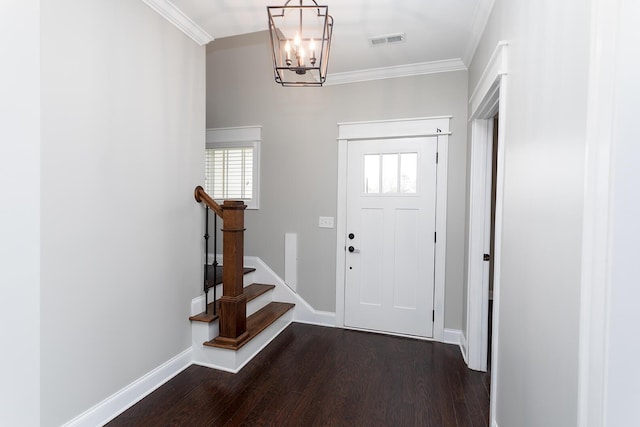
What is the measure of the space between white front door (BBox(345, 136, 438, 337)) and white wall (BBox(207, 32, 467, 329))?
20 cm

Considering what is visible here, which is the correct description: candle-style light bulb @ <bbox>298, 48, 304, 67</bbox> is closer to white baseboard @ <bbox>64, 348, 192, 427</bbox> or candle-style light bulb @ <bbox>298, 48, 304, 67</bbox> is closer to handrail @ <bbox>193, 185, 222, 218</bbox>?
handrail @ <bbox>193, 185, 222, 218</bbox>

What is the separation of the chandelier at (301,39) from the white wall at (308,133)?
39.4 inches

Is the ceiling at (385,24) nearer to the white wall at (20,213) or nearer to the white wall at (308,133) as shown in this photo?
the white wall at (308,133)

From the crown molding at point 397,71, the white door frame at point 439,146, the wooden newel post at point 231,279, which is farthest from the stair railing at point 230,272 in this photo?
the crown molding at point 397,71

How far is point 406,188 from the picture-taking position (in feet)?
10.8

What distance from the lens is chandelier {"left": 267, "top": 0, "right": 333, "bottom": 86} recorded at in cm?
148

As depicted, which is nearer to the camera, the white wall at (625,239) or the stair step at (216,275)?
the white wall at (625,239)

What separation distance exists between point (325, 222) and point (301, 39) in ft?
7.45

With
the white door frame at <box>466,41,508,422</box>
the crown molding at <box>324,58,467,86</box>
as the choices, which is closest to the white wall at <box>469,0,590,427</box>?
the white door frame at <box>466,41,508,422</box>

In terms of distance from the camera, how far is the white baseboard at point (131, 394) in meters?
1.83

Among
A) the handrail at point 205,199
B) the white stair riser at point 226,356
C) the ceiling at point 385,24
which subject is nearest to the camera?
the ceiling at point 385,24

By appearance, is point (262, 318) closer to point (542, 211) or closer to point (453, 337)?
point (453, 337)

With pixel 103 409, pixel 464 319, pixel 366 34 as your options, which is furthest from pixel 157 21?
pixel 464 319

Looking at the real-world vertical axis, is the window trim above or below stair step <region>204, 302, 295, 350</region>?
above
